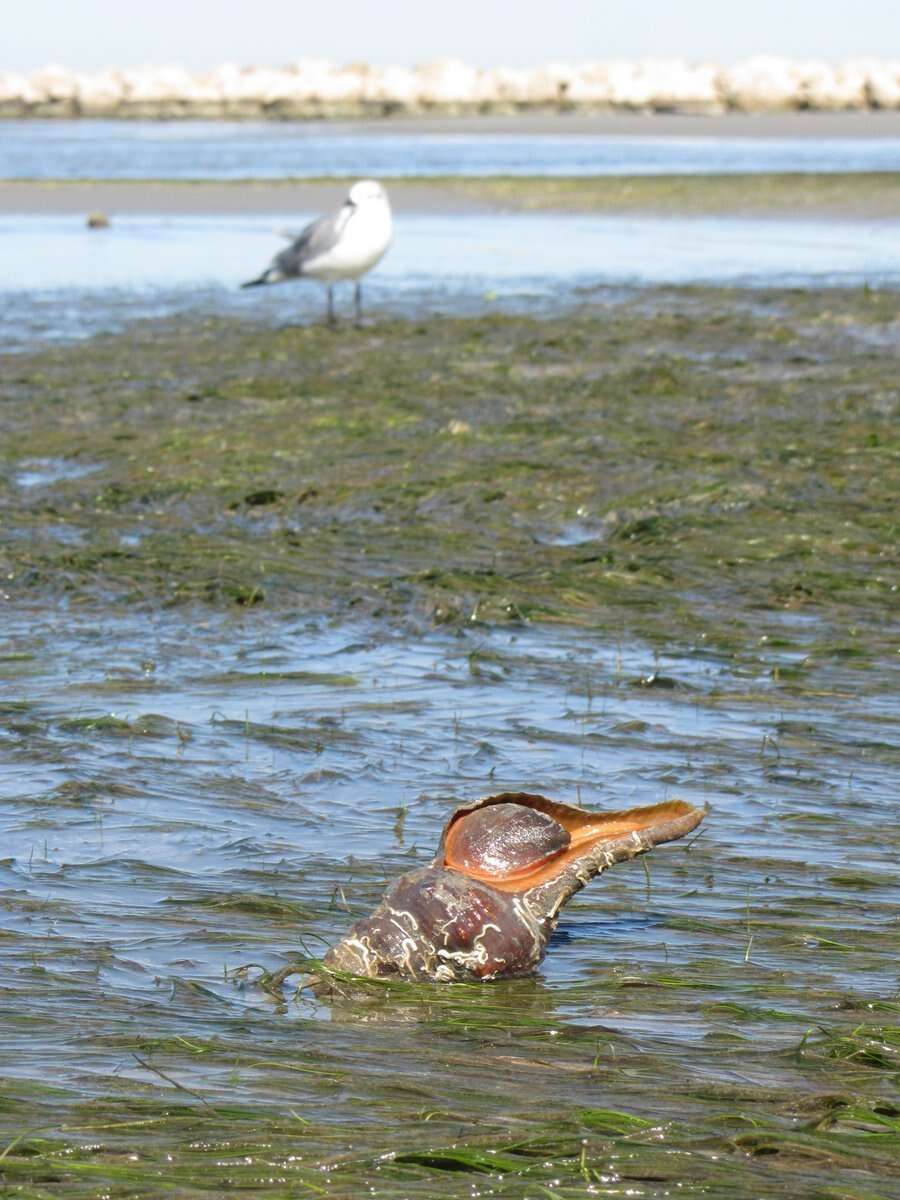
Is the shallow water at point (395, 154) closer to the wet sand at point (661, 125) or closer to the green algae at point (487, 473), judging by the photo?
the wet sand at point (661, 125)

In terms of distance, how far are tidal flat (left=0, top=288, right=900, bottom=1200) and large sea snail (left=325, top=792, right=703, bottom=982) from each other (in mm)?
80

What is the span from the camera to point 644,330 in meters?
15.6

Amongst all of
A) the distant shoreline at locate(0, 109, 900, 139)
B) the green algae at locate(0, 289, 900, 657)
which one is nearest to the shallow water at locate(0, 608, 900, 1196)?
the green algae at locate(0, 289, 900, 657)

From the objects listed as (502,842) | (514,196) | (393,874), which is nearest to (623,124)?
(514,196)

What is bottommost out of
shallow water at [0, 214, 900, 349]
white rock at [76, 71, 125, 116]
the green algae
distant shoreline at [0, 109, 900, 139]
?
the green algae

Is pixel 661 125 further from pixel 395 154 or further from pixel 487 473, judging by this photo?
pixel 487 473

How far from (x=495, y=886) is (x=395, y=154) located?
48.2m

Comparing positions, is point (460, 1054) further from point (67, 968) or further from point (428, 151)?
point (428, 151)

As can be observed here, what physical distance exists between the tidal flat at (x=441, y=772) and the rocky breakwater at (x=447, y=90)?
239ft

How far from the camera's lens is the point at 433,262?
23.0 metres

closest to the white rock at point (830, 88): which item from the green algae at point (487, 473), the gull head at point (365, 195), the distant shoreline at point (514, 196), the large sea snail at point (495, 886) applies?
the distant shoreline at point (514, 196)

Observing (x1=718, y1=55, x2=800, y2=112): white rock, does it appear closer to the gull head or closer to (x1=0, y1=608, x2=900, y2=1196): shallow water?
the gull head

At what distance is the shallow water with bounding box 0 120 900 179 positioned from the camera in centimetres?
4122

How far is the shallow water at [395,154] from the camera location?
135 feet
